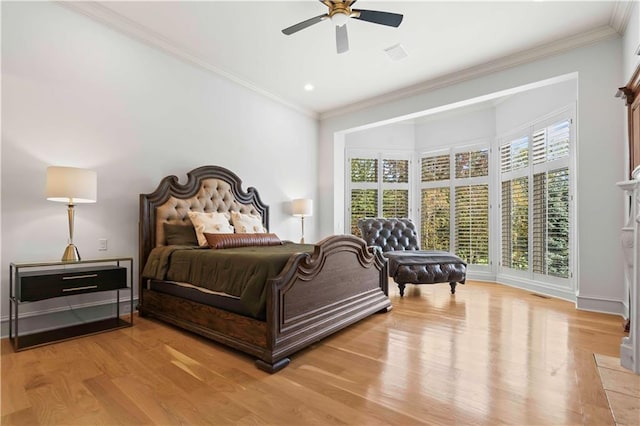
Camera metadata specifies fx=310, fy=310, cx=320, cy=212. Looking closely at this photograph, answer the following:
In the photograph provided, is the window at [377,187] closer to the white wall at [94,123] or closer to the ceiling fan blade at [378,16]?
the white wall at [94,123]

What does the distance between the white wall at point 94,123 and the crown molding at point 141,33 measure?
0.21 feet

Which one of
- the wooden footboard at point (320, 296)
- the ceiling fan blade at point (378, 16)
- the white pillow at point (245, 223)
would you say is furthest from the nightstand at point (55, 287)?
the ceiling fan blade at point (378, 16)

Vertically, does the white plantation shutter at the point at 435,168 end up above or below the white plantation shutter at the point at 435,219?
above

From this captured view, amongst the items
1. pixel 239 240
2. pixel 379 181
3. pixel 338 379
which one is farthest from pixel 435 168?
pixel 338 379

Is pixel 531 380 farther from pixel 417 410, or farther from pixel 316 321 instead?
pixel 316 321

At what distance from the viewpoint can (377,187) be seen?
6203 mm

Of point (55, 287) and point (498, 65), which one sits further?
point (498, 65)

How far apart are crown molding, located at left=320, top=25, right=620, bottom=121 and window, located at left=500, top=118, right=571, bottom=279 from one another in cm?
97

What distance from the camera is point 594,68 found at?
11.1 feet

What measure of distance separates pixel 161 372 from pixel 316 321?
109 centimetres

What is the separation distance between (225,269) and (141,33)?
285 cm

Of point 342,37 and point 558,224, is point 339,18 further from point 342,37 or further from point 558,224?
point 558,224

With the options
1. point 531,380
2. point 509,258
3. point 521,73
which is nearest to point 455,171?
point 509,258

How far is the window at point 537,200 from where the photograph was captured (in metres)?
4.12
